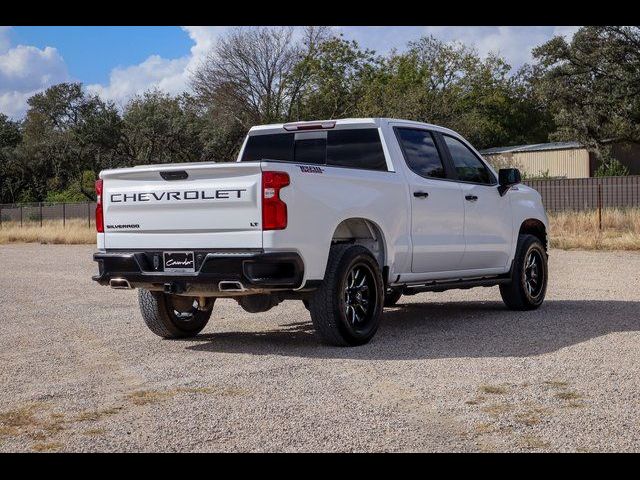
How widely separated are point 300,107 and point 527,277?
152ft

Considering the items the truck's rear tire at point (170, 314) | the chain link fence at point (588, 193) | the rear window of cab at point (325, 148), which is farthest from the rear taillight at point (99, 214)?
the chain link fence at point (588, 193)

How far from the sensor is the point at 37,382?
7.54 meters

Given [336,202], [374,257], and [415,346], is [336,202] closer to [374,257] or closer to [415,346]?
[374,257]

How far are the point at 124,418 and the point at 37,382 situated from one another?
5.43 ft

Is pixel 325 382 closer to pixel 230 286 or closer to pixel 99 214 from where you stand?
pixel 230 286

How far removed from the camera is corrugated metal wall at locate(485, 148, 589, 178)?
167 ft

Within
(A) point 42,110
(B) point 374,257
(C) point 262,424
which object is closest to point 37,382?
(C) point 262,424

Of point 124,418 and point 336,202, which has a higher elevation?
point 336,202

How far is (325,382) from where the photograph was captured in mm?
7254

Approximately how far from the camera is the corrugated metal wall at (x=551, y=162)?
167ft

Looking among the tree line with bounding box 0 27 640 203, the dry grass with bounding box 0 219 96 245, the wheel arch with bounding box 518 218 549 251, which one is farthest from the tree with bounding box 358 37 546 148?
the wheel arch with bounding box 518 218 549 251
